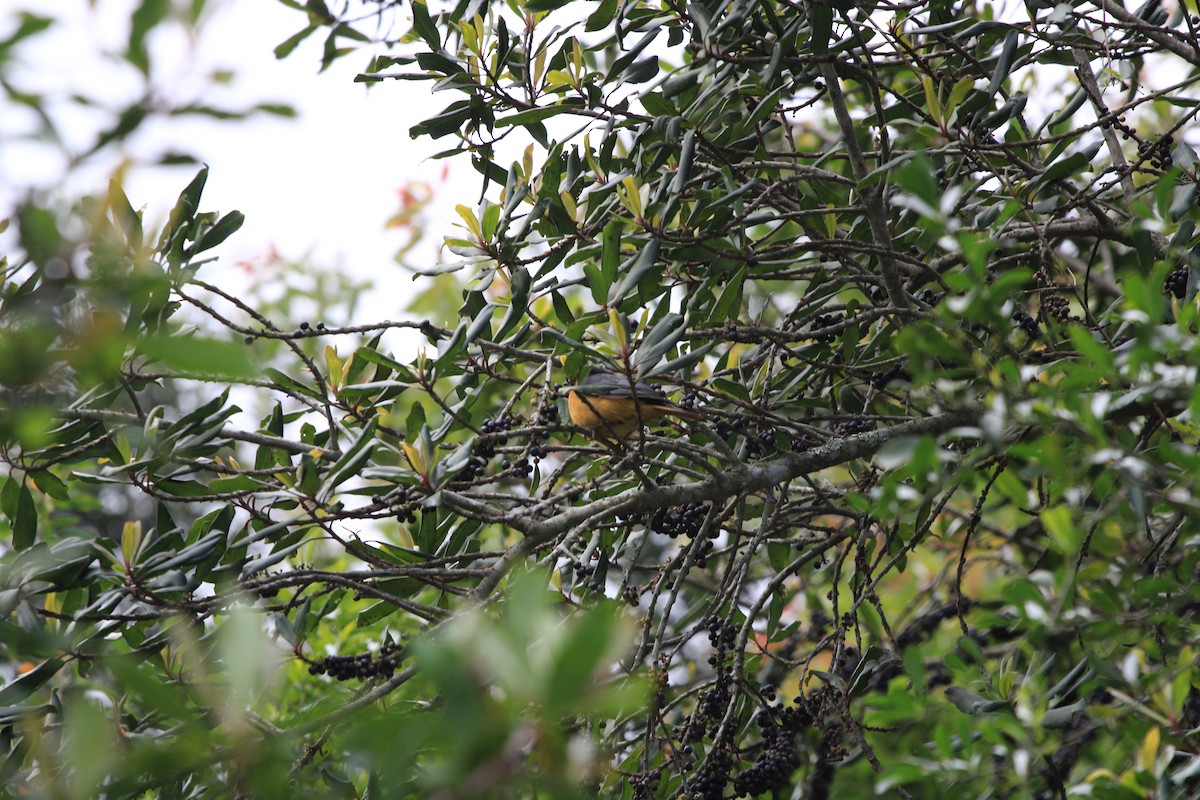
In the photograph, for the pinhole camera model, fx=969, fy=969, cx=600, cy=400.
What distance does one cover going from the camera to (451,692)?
104 cm

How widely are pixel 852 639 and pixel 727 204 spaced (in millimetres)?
3898

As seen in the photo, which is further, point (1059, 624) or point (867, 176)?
point (867, 176)

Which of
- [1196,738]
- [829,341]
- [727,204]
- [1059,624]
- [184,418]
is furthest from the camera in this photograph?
[829,341]

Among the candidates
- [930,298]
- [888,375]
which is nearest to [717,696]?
[888,375]

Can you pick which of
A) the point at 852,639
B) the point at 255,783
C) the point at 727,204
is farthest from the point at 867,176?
the point at 852,639

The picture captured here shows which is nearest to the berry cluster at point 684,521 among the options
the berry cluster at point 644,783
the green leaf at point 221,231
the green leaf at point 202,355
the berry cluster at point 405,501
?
the berry cluster at point 644,783

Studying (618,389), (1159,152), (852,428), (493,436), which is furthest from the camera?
(1159,152)

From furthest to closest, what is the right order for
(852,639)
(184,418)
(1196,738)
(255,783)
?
(852,639)
(184,418)
(1196,738)
(255,783)

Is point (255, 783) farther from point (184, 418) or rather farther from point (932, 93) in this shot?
point (932, 93)

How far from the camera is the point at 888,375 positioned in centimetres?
318

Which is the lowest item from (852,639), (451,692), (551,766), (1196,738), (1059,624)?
(852,639)

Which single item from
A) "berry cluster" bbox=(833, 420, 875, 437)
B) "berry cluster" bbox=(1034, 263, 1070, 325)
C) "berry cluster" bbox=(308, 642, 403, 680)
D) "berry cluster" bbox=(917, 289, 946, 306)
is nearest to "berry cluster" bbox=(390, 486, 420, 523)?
"berry cluster" bbox=(308, 642, 403, 680)

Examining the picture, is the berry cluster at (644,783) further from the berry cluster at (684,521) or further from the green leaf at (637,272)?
the green leaf at (637,272)

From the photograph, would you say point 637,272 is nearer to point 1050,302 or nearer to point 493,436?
point 493,436
